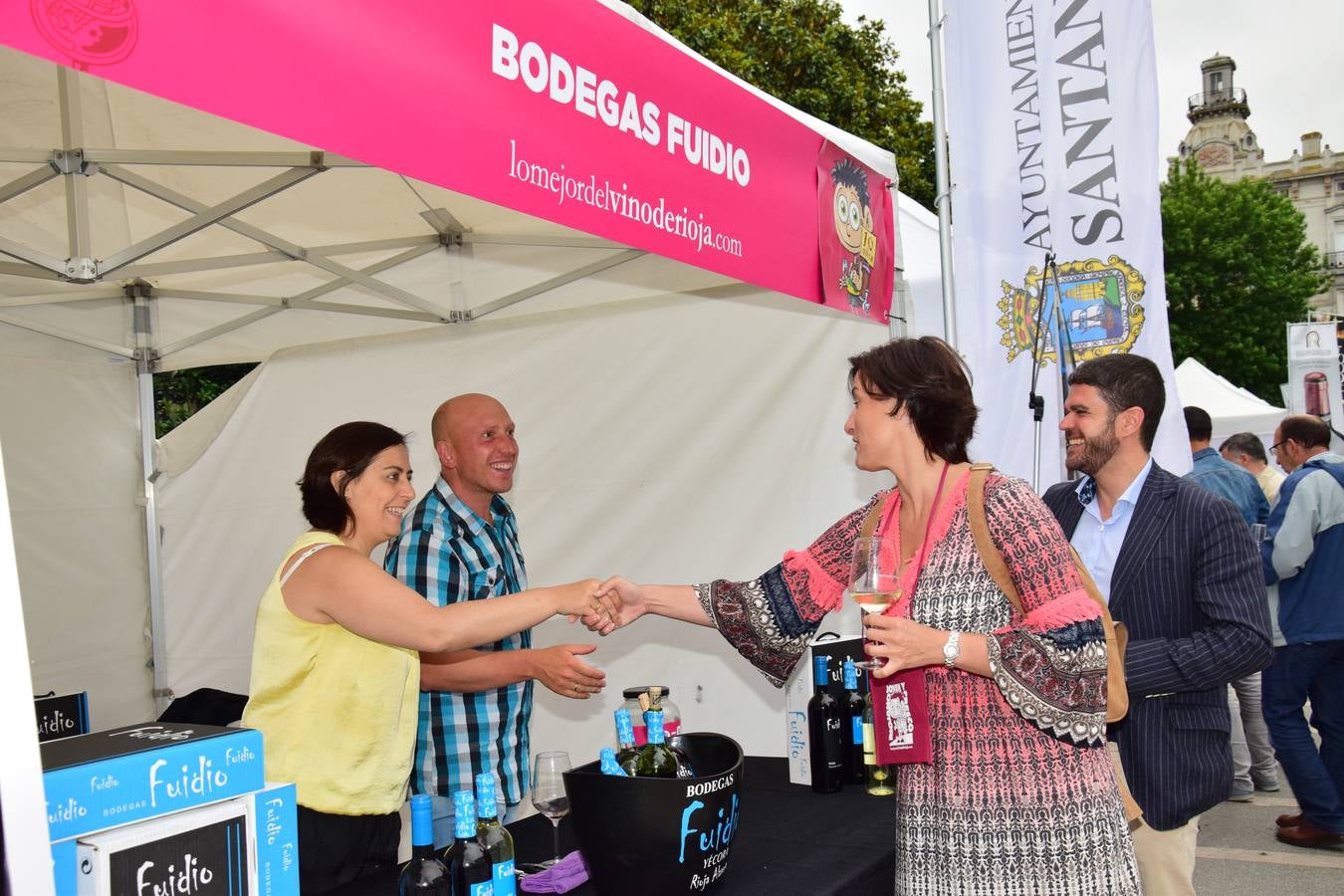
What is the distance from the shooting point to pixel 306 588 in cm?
198

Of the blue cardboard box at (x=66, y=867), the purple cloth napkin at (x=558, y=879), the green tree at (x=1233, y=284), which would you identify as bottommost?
the purple cloth napkin at (x=558, y=879)

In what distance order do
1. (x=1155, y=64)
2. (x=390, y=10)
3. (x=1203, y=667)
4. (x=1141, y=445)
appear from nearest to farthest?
1. (x=390, y=10)
2. (x=1203, y=667)
3. (x=1141, y=445)
4. (x=1155, y=64)

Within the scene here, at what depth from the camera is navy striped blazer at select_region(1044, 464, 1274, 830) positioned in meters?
2.23

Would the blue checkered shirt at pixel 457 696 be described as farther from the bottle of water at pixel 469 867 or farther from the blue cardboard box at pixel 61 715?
the blue cardboard box at pixel 61 715

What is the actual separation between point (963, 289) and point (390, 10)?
2613mm

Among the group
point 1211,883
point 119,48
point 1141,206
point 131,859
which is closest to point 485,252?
point 1141,206

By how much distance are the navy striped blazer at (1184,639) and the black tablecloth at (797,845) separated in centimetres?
60

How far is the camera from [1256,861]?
465cm

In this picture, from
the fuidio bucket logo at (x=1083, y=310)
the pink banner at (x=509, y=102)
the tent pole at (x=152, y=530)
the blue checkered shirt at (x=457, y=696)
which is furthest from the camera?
the tent pole at (x=152, y=530)

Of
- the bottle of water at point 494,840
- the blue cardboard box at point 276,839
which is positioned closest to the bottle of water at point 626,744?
the bottle of water at point 494,840

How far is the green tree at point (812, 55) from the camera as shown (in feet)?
43.4

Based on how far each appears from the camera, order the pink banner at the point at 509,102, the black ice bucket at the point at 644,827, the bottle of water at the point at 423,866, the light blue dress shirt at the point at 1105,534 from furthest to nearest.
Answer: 1. the light blue dress shirt at the point at 1105,534
2. the black ice bucket at the point at 644,827
3. the bottle of water at the point at 423,866
4. the pink banner at the point at 509,102

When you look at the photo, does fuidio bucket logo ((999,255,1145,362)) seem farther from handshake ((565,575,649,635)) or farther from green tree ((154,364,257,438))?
green tree ((154,364,257,438))

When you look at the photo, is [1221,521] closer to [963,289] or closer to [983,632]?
[983,632]
